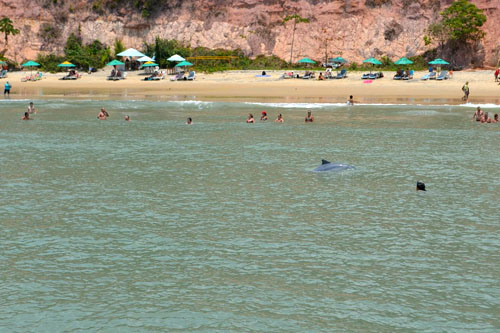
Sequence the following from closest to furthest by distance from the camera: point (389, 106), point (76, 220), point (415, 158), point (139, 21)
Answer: point (76, 220) → point (415, 158) → point (389, 106) → point (139, 21)

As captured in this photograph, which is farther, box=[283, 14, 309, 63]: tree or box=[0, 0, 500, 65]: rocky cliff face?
box=[283, 14, 309, 63]: tree

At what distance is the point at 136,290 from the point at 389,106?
3688 cm

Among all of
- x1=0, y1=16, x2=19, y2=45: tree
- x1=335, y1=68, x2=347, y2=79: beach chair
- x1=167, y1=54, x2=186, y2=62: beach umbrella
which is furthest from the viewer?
x1=0, y1=16, x2=19, y2=45: tree

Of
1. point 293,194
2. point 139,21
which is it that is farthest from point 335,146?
point 139,21

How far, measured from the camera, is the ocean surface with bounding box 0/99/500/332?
30.2 feet

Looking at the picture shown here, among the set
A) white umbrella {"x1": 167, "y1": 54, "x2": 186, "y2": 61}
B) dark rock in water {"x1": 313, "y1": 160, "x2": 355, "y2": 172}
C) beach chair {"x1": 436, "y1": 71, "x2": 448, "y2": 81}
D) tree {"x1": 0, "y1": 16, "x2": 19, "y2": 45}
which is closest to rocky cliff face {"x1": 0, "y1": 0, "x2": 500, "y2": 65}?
tree {"x1": 0, "y1": 16, "x2": 19, "y2": 45}

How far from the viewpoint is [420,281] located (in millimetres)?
10414

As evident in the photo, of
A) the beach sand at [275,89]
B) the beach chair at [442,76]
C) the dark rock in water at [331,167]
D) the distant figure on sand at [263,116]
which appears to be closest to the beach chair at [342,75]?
the beach sand at [275,89]

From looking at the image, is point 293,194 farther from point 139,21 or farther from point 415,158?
point 139,21

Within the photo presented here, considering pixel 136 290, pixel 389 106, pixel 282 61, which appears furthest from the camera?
pixel 282 61

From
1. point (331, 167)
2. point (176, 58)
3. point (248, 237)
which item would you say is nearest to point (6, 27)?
point (176, 58)

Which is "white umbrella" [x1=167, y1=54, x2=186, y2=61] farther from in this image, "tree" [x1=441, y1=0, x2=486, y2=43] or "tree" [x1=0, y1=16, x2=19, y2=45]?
"tree" [x1=441, y1=0, x2=486, y2=43]

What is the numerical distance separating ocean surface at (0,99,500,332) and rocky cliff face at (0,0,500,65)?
49.3 metres

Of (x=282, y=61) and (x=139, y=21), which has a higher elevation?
(x=139, y=21)
